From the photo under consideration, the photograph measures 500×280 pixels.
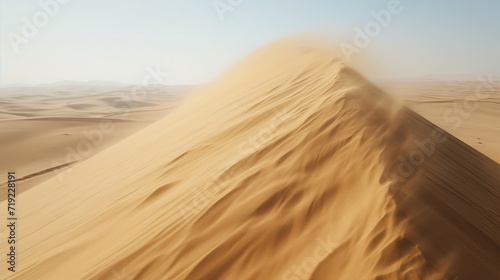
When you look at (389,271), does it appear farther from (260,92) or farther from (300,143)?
(260,92)

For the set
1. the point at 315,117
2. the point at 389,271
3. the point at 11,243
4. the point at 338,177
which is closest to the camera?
the point at 389,271

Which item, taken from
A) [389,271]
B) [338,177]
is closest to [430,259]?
[389,271]

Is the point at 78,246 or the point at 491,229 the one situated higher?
the point at 78,246

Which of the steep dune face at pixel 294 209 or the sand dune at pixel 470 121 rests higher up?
the steep dune face at pixel 294 209

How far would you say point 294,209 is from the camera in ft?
9.35

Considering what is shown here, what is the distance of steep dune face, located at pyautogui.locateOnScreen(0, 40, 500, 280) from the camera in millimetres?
2389

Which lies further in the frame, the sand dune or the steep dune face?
the sand dune

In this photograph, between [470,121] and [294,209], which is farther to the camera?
[470,121]

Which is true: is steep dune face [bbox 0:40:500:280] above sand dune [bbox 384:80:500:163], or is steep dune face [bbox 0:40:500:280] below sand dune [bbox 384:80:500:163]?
above

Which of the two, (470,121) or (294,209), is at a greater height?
(294,209)

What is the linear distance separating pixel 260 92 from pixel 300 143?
3.58m

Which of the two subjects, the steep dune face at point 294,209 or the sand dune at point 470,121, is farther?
the sand dune at point 470,121

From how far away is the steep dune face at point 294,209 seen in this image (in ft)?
7.84

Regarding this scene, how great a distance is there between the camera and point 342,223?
8.54ft
